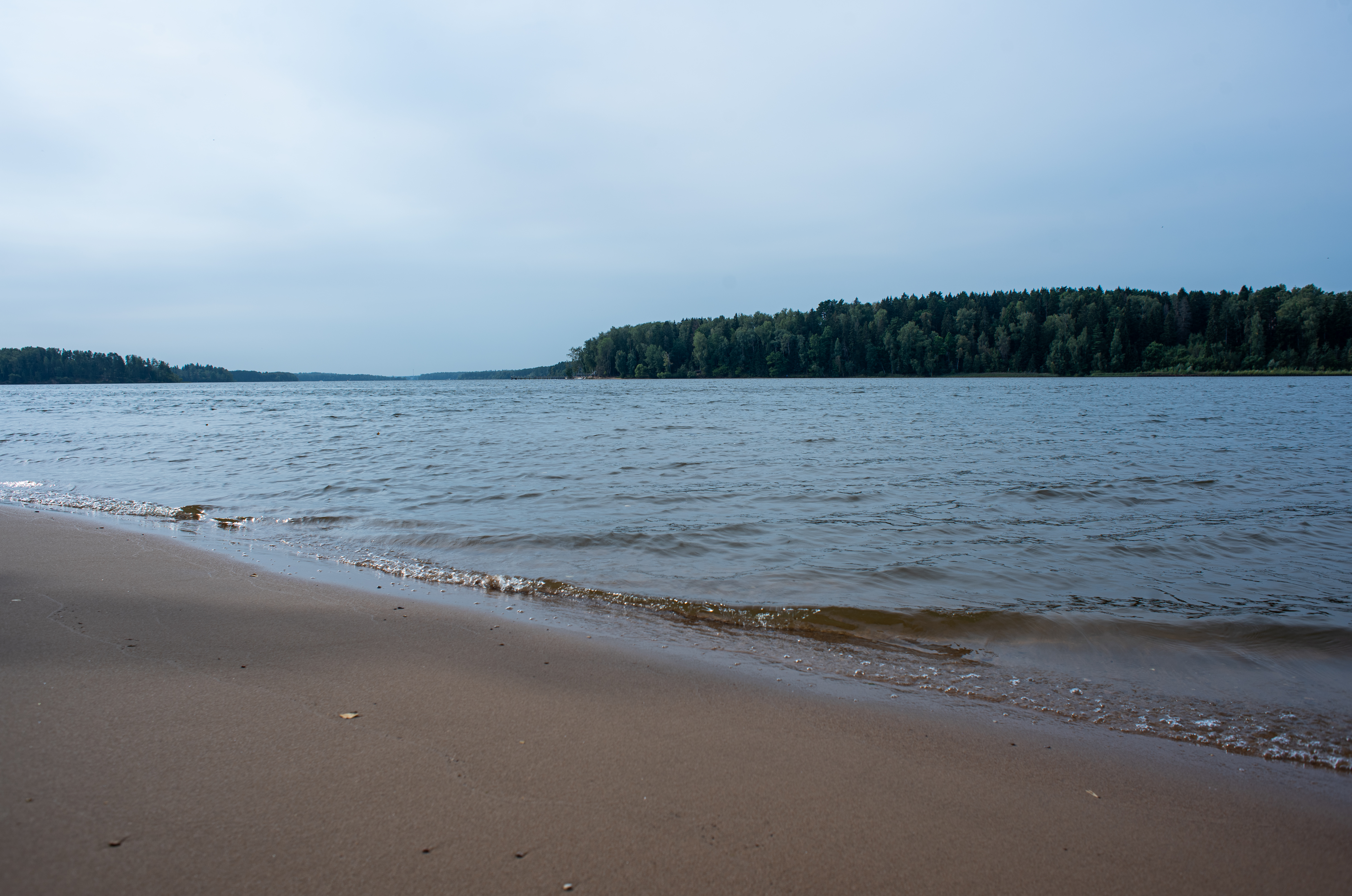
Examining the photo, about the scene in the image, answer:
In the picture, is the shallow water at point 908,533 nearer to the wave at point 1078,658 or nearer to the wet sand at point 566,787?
the wave at point 1078,658

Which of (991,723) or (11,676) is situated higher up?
(11,676)

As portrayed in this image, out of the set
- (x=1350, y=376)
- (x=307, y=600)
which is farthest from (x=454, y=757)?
(x=1350, y=376)

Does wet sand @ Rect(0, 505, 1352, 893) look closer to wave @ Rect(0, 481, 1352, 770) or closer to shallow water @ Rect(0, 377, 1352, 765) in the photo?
wave @ Rect(0, 481, 1352, 770)

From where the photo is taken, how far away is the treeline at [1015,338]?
102562 mm

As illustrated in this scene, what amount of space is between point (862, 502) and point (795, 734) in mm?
8096

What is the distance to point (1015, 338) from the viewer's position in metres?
119

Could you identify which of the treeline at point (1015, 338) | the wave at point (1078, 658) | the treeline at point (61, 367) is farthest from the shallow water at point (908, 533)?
the treeline at point (61, 367)

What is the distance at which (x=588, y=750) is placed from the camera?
339 centimetres

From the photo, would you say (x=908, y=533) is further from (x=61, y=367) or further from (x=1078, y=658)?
(x=61, y=367)

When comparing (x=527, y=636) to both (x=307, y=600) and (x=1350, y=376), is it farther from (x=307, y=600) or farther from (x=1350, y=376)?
(x=1350, y=376)

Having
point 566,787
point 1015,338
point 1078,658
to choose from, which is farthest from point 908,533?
point 1015,338

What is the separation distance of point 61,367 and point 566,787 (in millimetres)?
210715

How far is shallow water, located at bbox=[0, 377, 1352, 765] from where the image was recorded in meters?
4.99

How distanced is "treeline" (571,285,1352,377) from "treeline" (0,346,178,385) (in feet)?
387
